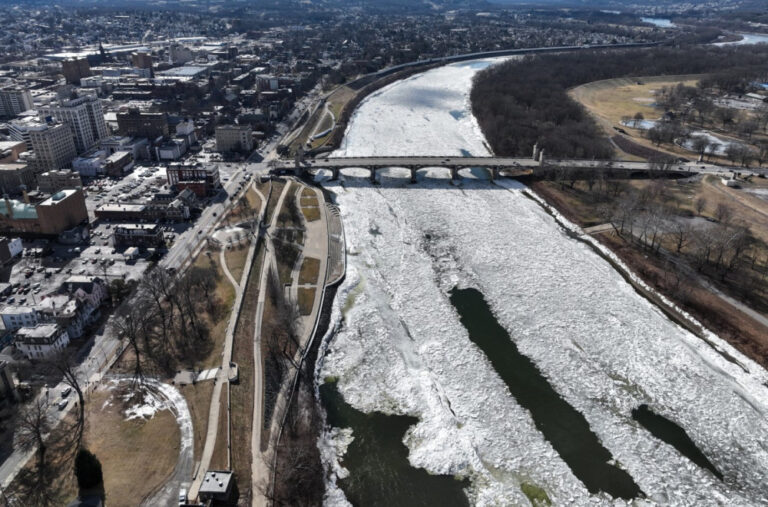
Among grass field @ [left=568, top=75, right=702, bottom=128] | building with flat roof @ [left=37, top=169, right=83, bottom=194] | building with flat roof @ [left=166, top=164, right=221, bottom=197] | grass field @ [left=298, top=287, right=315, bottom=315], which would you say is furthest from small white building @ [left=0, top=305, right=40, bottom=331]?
grass field @ [left=568, top=75, right=702, bottom=128]

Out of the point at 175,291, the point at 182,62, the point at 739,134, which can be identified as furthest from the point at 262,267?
the point at 182,62

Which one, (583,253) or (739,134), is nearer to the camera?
(583,253)

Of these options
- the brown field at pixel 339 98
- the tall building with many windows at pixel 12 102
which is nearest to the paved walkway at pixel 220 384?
the brown field at pixel 339 98

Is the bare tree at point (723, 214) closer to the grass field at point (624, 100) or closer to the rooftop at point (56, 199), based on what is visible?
the grass field at point (624, 100)

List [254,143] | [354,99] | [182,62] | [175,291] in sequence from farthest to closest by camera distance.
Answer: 1. [182,62]
2. [354,99]
3. [254,143]
4. [175,291]

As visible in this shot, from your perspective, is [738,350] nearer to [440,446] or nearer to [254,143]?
[440,446]

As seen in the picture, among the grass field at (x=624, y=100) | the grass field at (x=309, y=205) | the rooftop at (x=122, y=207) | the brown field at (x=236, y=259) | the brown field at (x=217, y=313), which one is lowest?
the grass field at (x=309, y=205)
